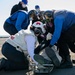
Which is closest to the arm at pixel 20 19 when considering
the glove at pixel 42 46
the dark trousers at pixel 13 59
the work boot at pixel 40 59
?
the glove at pixel 42 46

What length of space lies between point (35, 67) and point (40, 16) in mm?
1814

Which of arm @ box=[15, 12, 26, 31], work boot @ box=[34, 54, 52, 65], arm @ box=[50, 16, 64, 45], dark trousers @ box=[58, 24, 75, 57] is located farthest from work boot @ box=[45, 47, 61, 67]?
arm @ box=[15, 12, 26, 31]

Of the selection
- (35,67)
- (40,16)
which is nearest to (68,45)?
(40,16)

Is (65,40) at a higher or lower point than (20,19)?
lower

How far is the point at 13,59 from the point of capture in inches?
262

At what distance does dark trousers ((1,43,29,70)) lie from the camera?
21.6 ft

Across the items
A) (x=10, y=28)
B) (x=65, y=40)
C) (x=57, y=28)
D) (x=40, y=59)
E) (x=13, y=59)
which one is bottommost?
(x=13, y=59)

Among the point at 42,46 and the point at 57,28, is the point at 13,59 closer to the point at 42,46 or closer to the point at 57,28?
the point at 42,46

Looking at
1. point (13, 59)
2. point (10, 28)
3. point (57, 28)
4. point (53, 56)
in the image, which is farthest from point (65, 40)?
point (10, 28)

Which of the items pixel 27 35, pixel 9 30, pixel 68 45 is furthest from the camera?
pixel 9 30

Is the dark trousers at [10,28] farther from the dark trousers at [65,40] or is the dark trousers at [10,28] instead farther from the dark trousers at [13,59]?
the dark trousers at [65,40]

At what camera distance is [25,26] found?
7.92 meters

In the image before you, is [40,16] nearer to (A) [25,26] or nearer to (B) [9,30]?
(A) [25,26]

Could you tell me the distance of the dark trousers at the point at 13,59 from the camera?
6.59 meters
